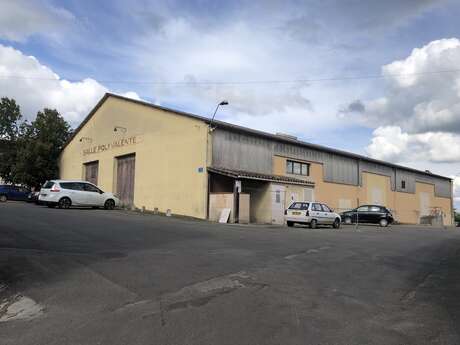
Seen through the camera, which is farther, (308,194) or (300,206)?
(308,194)

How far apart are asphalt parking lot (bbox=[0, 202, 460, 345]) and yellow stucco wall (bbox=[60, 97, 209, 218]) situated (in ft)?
46.6

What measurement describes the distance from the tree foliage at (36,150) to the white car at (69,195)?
652 inches

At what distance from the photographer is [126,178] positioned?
32750mm

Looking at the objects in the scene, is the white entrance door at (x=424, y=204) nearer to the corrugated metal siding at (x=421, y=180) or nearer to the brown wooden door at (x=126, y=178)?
the corrugated metal siding at (x=421, y=180)

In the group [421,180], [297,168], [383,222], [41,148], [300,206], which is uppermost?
[41,148]

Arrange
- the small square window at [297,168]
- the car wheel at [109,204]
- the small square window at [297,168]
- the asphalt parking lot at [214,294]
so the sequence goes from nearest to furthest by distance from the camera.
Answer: the asphalt parking lot at [214,294] < the car wheel at [109,204] < the small square window at [297,168] < the small square window at [297,168]

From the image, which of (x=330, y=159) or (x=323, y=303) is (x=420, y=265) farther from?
(x=330, y=159)

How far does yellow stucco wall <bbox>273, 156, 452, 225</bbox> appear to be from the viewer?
34750mm

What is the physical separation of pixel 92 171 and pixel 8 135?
15.7 meters

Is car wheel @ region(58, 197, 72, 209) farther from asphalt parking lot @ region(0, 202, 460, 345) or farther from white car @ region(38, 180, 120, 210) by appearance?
asphalt parking lot @ region(0, 202, 460, 345)

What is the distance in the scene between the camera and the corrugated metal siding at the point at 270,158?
26.4 meters

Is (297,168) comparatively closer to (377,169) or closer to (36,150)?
(377,169)

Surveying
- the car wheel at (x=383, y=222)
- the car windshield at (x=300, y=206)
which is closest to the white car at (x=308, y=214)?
the car windshield at (x=300, y=206)

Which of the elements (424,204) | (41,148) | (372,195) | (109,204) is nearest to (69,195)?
(109,204)
